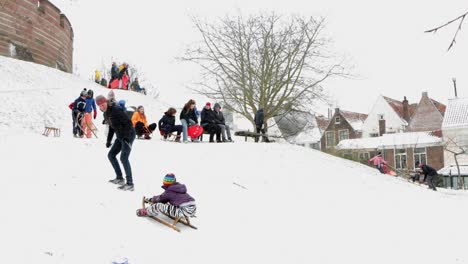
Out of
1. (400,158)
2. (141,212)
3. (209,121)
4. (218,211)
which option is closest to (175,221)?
(141,212)

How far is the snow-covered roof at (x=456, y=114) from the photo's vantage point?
37.0 metres

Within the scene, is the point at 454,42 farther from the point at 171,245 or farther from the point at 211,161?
the point at 211,161

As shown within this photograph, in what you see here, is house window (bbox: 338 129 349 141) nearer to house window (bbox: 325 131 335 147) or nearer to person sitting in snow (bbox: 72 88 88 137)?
house window (bbox: 325 131 335 147)

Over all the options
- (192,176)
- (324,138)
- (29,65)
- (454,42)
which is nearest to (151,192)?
(192,176)

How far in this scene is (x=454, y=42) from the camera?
7.95ft

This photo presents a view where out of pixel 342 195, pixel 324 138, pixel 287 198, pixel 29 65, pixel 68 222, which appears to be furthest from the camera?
pixel 324 138

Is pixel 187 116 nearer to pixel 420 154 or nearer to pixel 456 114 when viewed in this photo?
pixel 420 154

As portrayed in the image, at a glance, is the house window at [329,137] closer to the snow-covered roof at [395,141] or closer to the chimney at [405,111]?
the snow-covered roof at [395,141]

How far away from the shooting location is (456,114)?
3797 centimetres

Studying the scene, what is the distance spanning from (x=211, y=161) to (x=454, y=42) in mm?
9587

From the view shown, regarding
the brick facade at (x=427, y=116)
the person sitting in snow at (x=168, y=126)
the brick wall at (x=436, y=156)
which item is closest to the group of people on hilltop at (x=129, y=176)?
the person sitting in snow at (x=168, y=126)

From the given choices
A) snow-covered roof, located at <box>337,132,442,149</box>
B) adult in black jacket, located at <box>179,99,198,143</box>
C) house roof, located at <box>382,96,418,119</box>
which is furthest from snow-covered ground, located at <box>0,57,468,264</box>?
house roof, located at <box>382,96,418,119</box>

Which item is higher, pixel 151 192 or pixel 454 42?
pixel 454 42

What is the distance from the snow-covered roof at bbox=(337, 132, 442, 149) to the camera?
3825 centimetres
